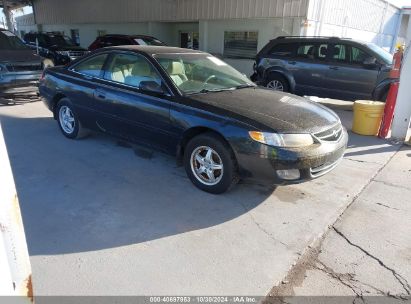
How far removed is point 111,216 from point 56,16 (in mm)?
22598

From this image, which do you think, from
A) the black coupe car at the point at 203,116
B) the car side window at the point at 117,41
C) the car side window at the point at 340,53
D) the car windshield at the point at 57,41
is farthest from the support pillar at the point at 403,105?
the car windshield at the point at 57,41

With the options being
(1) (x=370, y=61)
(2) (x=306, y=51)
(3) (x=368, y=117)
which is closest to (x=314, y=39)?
(2) (x=306, y=51)

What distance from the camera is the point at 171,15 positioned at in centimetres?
1530

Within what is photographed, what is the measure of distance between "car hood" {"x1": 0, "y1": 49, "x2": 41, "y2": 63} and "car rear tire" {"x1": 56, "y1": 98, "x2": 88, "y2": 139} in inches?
143

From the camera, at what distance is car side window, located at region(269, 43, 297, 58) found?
29.8 ft

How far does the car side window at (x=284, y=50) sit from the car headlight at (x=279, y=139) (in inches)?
248

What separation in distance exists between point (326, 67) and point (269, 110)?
18.0 feet

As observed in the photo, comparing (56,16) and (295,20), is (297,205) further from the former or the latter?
(56,16)

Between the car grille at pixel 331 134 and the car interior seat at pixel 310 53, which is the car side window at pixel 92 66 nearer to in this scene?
the car grille at pixel 331 134

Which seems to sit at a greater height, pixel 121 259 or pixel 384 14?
pixel 384 14

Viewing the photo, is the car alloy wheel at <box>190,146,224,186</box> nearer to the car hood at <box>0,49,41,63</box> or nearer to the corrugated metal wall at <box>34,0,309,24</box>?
the car hood at <box>0,49,41,63</box>

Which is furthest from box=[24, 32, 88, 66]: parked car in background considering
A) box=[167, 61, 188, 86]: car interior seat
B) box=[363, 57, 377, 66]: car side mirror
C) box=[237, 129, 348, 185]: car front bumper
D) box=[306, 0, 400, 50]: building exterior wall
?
box=[237, 129, 348, 185]: car front bumper

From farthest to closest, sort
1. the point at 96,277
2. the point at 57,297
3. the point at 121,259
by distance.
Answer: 1. the point at 121,259
2. the point at 96,277
3. the point at 57,297

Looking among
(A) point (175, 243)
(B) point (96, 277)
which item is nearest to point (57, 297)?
(B) point (96, 277)
